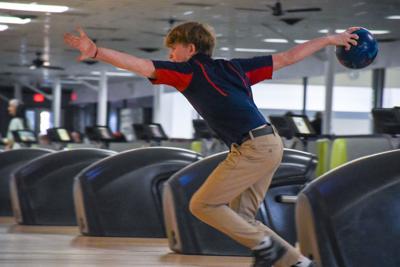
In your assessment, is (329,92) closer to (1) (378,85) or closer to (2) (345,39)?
(1) (378,85)

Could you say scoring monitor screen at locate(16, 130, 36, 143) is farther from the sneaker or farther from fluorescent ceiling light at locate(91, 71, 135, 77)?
the sneaker

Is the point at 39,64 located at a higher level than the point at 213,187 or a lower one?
lower

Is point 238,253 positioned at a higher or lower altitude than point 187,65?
lower

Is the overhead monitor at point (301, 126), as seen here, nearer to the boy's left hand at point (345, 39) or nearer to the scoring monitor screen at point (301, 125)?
the scoring monitor screen at point (301, 125)

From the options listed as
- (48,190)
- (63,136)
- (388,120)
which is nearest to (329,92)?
(63,136)

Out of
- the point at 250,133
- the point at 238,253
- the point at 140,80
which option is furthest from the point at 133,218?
the point at 140,80

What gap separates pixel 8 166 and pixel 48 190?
4.49 feet

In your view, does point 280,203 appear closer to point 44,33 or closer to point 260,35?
point 260,35

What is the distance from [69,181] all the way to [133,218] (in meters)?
1.22

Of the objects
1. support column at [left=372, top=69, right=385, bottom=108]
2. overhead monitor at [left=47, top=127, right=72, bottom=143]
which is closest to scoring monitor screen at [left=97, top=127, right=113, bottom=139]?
overhead monitor at [left=47, top=127, right=72, bottom=143]

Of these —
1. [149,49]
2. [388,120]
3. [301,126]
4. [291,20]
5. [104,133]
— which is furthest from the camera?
[149,49]

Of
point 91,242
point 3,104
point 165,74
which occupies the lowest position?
point 3,104

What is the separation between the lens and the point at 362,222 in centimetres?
365

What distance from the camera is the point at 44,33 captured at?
19.9 m
